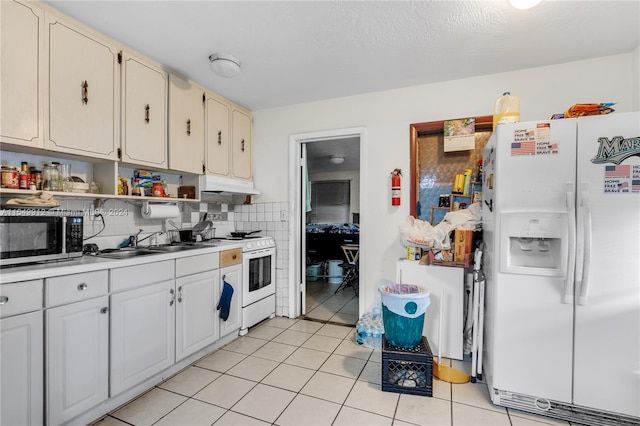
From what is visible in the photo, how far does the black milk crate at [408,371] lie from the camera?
6.38 feet

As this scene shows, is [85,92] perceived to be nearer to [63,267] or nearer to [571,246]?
[63,267]

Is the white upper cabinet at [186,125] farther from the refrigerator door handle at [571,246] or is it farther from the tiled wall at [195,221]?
the refrigerator door handle at [571,246]

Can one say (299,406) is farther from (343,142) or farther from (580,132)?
(343,142)

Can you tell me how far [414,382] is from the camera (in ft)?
6.48

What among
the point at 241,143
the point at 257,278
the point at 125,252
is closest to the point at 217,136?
the point at 241,143

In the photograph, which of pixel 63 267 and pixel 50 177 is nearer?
pixel 63 267

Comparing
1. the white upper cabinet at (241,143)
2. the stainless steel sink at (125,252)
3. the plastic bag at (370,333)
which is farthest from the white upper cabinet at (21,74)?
the plastic bag at (370,333)

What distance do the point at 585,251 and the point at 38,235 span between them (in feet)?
9.88

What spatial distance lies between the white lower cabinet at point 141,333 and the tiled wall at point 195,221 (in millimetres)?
710

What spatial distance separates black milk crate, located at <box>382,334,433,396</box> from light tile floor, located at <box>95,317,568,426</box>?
48mm

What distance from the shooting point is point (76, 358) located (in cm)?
158

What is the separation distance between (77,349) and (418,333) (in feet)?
6.68

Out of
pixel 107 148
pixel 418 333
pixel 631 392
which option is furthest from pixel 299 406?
pixel 107 148

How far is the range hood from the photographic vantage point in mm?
2834
